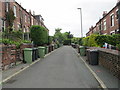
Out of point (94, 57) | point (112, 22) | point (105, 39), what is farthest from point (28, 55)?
point (112, 22)

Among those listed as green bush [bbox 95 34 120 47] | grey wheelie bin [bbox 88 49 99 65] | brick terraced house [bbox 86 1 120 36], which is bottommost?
grey wheelie bin [bbox 88 49 99 65]

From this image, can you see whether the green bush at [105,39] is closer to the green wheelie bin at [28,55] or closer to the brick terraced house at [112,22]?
the brick terraced house at [112,22]

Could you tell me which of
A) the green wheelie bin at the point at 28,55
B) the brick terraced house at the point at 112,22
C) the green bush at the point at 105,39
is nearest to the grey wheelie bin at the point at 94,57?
the green bush at the point at 105,39

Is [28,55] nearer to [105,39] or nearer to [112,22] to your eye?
[105,39]

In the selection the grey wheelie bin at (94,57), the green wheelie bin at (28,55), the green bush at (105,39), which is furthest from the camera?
the green bush at (105,39)

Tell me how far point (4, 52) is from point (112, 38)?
10.3 m

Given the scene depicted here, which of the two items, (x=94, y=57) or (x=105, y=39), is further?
(x=105, y=39)

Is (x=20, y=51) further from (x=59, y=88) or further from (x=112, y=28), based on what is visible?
(x=112, y=28)

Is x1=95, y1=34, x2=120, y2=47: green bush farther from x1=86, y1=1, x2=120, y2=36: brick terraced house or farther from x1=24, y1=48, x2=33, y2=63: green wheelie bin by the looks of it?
x1=24, y1=48, x2=33, y2=63: green wheelie bin

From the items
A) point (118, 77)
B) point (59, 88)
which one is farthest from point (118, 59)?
point (59, 88)

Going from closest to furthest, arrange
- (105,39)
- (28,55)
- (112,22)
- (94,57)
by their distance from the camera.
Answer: (94,57) → (28,55) → (105,39) → (112,22)

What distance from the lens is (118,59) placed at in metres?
6.05

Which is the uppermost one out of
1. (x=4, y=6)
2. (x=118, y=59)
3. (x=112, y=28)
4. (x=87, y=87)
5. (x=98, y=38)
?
(x=4, y=6)

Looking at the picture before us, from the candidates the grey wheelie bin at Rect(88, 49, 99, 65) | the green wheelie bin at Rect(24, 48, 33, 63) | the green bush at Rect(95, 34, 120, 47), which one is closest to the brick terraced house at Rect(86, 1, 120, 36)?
the green bush at Rect(95, 34, 120, 47)
